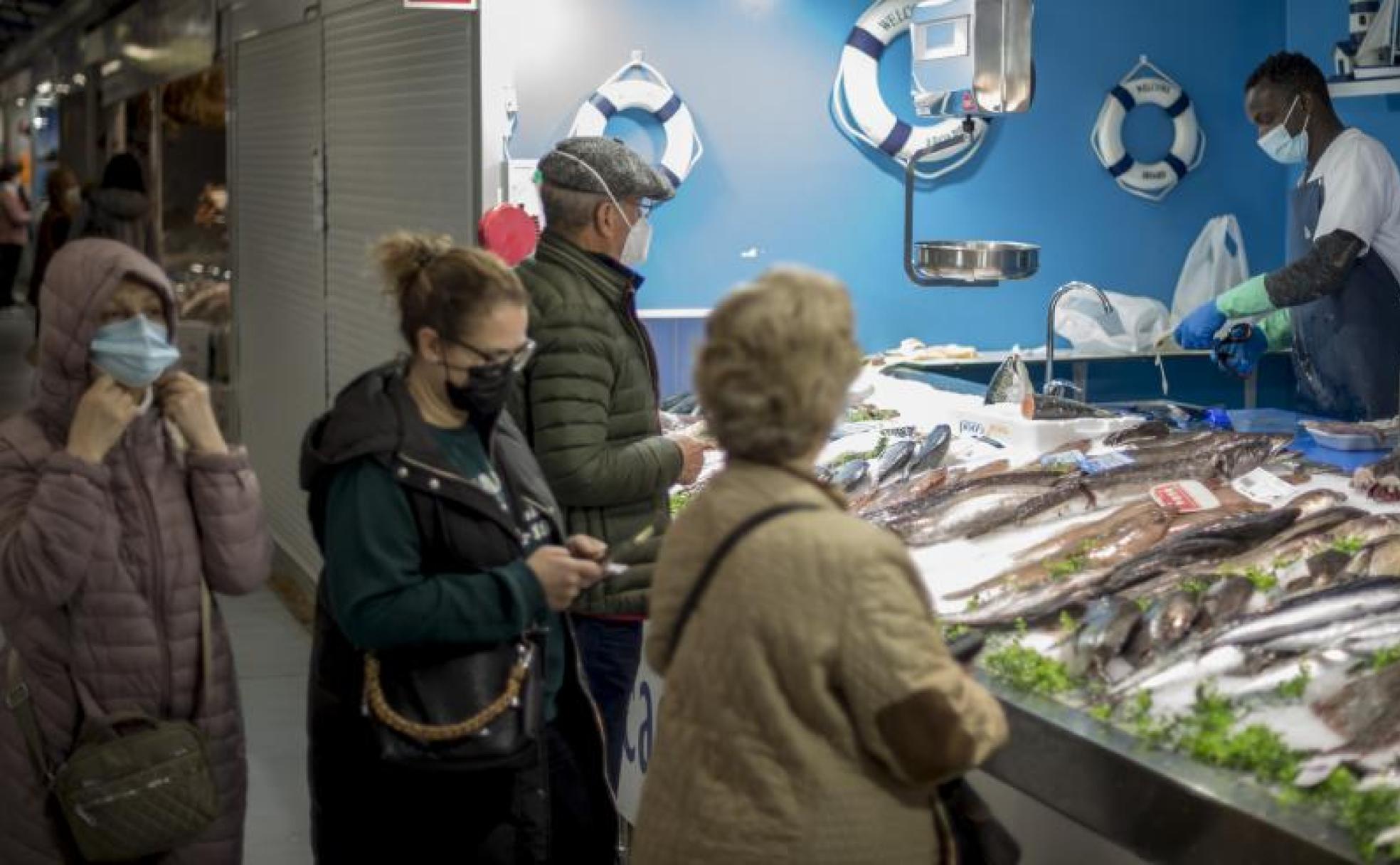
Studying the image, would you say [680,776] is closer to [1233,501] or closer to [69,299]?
[69,299]

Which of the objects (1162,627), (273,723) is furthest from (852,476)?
(273,723)

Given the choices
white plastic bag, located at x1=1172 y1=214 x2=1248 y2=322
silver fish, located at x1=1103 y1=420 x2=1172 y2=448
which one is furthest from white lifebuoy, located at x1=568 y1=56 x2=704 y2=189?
white plastic bag, located at x1=1172 y1=214 x2=1248 y2=322

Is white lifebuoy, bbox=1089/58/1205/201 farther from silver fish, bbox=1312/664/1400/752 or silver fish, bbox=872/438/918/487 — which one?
silver fish, bbox=1312/664/1400/752

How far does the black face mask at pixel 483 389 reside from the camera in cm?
316

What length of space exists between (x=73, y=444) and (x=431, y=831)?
919 mm

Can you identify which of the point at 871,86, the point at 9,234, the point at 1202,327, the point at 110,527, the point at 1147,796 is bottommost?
the point at 1147,796

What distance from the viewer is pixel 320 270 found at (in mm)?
8148

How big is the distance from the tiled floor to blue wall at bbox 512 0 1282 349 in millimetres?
1943

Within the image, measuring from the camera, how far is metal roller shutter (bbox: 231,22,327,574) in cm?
825

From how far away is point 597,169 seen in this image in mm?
4055

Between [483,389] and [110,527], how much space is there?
0.77 meters

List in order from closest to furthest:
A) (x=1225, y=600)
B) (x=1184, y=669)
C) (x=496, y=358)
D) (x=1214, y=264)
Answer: (x=496, y=358)
(x=1184, y=669)
(x=1225, y=600)
(x=1214, y=264)

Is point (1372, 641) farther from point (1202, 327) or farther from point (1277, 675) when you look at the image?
point (1202, 327)

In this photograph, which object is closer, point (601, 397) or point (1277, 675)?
point (1277, 675)
